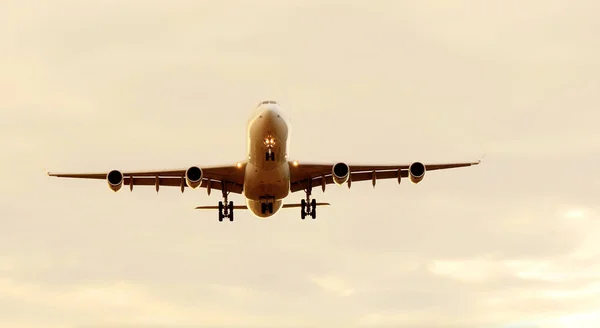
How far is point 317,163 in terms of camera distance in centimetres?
5212

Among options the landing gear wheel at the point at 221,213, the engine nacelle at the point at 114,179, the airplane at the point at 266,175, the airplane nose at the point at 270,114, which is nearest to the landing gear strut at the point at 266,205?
the airplane at the point at 266,175

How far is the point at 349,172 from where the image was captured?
5122 cm

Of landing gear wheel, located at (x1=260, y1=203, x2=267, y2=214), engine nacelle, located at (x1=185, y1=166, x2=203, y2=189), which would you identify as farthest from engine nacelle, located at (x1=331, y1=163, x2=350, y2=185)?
engine nacelle, located at (x1=185, y1=166, x2=203, y2=189)

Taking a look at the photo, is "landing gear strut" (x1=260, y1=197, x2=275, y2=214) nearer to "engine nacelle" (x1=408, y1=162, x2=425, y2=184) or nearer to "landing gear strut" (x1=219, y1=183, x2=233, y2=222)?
"landing gear strut" (x1=219, y1=183, x2=233, y2=222)

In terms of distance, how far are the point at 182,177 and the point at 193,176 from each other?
348 cm

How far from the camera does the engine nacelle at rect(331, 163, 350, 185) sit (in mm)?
50750

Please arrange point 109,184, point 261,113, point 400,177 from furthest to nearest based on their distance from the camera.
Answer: point 400,177 < point 109,184 < point 261,113

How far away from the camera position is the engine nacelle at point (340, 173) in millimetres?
50750

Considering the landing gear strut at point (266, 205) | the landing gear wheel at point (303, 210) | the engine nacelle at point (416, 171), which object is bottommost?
the landing gear strut at point (266, 205)

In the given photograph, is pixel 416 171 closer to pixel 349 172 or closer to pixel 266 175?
pixel 349 172

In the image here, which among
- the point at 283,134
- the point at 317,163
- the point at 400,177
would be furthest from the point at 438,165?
the point at 283,134

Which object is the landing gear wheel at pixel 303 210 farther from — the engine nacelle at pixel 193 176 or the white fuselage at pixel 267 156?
the engine nacelle at pixel 193 176

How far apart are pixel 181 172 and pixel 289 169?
19.2 ft

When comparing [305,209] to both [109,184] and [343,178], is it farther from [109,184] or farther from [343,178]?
[109,184]
